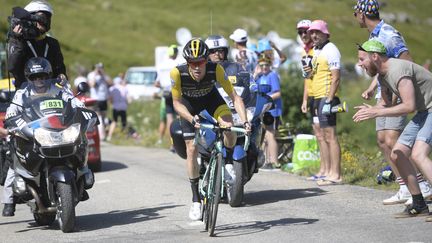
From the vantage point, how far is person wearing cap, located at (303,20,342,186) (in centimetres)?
1298

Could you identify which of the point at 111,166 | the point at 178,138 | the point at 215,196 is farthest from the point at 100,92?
the point at 215,196

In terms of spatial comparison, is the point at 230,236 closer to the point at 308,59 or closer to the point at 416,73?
the point at 416,73

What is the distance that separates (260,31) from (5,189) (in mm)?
65395

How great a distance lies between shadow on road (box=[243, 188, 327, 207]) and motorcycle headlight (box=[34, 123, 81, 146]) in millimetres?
2764

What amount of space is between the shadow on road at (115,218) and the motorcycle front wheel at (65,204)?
0.38m

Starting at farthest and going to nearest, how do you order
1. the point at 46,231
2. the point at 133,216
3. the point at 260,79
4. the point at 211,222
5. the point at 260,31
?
the point at 260,31 → the point at 260,79 → the point at 133,216 → the point at 46,231 → the point at 211,222

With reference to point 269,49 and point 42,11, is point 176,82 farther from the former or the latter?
point 269,49

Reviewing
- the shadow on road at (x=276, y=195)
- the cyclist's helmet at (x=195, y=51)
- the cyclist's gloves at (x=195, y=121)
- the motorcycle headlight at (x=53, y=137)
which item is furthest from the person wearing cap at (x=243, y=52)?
the motorcycle headlight at (x=53, y=137)

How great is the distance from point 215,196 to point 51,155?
74.5 inches

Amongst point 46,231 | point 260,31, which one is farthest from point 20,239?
point 260,31

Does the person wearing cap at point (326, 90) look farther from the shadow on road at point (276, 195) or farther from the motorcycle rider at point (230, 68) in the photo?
the motorcycle rider at point (230, 68)

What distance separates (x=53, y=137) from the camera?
9.87 meters

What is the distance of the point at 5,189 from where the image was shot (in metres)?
10.7

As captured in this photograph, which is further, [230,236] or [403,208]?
[403,208]
